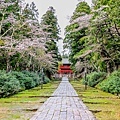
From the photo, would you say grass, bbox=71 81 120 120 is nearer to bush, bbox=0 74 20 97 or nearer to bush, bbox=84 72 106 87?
bush, bbox=0 74 20 97

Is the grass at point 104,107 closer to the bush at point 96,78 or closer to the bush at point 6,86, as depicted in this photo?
the bush at point 6,86

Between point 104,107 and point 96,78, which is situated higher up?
point 96,78

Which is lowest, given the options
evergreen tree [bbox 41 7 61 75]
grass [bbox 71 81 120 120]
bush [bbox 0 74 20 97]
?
grass [bbox 71 81 120 120]

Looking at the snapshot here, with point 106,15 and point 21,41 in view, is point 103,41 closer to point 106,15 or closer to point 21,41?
point 106,15

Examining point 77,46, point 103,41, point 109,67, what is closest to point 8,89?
point 103,41

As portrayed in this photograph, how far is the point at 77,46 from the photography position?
3794 centimetres

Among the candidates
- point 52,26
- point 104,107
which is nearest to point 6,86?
point 104,107

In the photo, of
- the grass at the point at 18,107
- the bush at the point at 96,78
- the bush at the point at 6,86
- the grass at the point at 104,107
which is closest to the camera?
the grass at the point at 18,107

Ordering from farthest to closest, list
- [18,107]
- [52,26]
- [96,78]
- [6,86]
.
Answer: [52,26] → [96,78] → [6,86] → [18,107]

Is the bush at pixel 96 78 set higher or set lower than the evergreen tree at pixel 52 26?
lower

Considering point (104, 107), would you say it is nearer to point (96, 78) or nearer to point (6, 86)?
point (6, 86)

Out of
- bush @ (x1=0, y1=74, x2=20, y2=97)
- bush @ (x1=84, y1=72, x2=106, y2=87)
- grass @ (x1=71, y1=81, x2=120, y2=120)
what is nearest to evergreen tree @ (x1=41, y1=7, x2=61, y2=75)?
bush @ (x1=84, y1=72, x2=106, y2=87)

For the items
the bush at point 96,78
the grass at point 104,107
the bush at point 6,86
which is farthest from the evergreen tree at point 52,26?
the grass at point 104,107

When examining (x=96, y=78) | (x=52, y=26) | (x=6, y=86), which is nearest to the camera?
(x=6, y=86)
